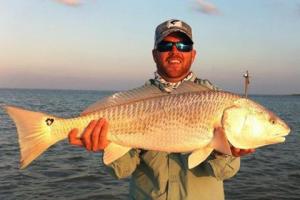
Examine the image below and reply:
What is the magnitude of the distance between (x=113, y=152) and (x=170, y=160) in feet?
2.37

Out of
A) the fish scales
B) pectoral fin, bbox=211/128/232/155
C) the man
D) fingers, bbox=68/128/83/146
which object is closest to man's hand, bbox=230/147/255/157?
the man

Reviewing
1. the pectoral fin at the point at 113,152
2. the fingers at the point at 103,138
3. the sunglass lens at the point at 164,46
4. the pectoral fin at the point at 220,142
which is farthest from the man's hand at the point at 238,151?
the sunglass lens at the point at 164,46

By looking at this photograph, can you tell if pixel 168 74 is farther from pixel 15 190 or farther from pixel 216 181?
pixel 15 190

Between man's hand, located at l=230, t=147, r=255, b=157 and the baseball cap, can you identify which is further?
the baseball cap

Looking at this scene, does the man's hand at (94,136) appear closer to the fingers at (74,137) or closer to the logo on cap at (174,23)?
the fingers at (74,137)

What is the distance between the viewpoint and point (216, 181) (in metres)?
5.34

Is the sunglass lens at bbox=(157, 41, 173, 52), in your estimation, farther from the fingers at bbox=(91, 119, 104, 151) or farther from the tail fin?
the tail fin

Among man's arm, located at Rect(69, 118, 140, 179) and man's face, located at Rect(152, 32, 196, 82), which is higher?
man's face, located at Rect(152, 32, 196, 82)

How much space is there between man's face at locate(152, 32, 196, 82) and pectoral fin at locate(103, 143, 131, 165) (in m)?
1.23

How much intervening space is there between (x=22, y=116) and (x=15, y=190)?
9.14 m

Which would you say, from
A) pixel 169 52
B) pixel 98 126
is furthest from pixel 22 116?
pixel 169 52

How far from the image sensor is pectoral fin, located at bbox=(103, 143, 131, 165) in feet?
16.4

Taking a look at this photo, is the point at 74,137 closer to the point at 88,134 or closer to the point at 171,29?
the point at 88,134

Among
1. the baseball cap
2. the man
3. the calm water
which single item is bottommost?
the calm water
